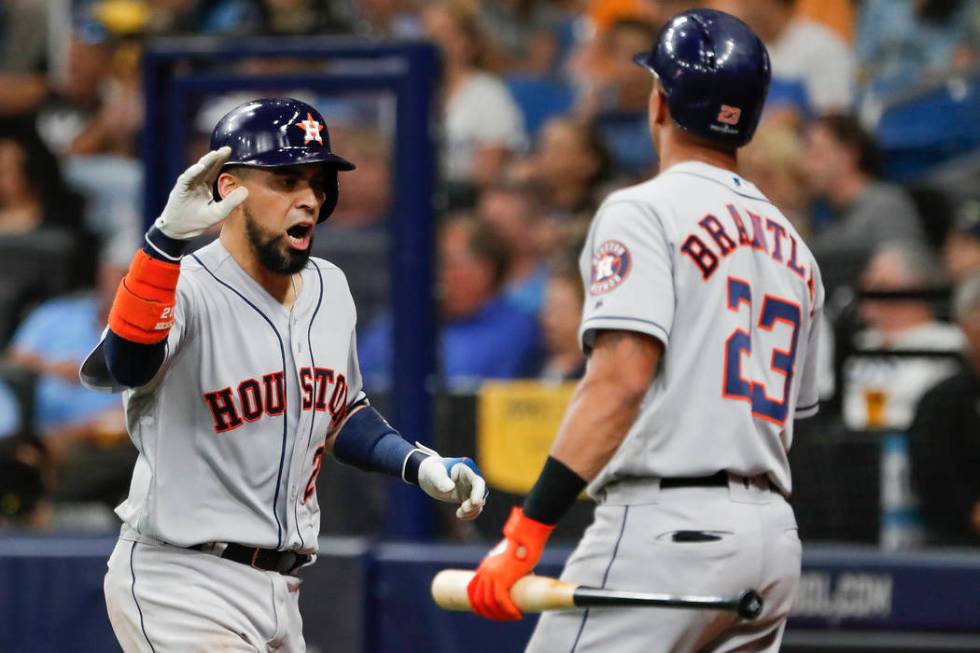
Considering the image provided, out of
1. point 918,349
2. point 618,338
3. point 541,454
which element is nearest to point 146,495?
point 618,338

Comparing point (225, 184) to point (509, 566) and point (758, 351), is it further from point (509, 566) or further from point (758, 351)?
point (758, 351)

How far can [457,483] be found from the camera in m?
3.09

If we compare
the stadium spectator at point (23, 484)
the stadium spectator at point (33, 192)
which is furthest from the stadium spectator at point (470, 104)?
the stadium spectator at point (23, 484)

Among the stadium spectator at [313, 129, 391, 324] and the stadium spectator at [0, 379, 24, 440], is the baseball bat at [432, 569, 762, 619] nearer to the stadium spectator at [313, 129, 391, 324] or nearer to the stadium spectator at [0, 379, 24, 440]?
the stadium spectator at [313, 129, 391, 324]

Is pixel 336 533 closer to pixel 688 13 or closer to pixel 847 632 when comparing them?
pixel 847 632

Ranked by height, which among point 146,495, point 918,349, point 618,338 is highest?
point 618,338

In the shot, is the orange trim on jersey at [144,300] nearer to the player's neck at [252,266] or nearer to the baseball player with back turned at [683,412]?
the player's neck at [252,266]

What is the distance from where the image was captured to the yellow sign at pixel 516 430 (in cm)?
512

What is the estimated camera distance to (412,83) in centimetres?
505

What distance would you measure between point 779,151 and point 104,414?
2.96 meters

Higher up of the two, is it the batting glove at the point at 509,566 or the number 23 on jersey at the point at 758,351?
the number 23 on jersey at the point at 758,351

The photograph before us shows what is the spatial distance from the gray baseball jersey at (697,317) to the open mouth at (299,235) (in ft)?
1.99

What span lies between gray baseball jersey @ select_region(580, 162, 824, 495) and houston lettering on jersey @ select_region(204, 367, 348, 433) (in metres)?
0.55

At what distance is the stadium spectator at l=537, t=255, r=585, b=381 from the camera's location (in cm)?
568
